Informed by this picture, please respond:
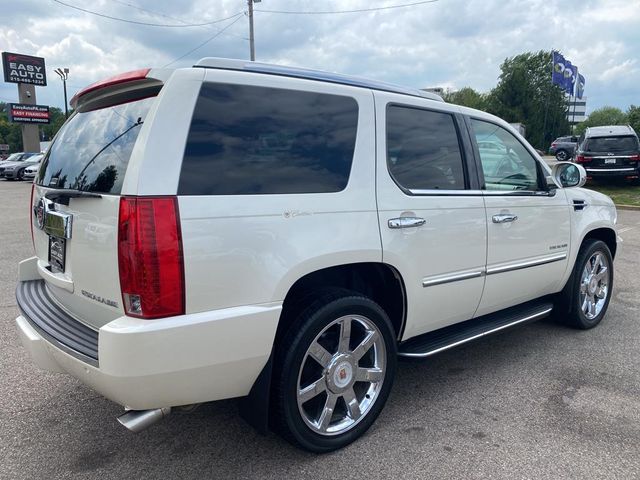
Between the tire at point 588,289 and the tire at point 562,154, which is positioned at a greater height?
A: the tire at point 562,154

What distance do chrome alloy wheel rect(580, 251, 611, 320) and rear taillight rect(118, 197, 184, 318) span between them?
12.6 ft

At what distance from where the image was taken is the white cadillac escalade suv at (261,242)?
7.00ft

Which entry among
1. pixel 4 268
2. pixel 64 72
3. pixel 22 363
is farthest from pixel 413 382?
pixel 64 72

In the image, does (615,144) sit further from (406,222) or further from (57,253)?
(57,253)

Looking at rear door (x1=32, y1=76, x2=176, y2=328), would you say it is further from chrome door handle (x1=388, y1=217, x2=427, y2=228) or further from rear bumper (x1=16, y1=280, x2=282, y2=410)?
chrome door handle (x1=388, y1=217, x2=427, y2=228)

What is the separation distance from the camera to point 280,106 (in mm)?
2520

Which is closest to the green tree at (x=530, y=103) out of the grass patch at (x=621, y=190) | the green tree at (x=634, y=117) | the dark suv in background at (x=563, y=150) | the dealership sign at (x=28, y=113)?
the green tree at (x=634, y=117)

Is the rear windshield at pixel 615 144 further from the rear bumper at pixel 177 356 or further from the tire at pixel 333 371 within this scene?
the rear bumper at pixel 177 356

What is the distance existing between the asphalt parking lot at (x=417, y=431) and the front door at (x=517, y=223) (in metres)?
0.59

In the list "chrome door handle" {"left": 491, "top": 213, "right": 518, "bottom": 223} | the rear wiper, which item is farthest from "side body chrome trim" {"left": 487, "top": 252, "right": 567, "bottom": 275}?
the rear wiper

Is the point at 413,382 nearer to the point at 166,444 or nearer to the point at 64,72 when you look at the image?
the point at 166,444

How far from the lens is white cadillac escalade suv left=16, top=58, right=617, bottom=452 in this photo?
2.13m

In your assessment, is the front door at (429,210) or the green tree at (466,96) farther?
the green tree at (466,96)

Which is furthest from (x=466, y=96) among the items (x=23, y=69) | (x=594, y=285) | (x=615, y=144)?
(x=594, y=285)
